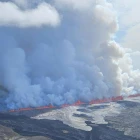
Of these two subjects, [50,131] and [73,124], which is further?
[73,124]

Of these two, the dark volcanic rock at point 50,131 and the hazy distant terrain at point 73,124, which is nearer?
the dark volcanic rock at point 50,131

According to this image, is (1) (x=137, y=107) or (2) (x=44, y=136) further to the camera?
(1) (x=137, y=107)

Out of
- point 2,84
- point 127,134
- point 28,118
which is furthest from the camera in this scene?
point 2,84

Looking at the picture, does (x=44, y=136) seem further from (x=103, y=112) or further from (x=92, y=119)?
(x=103, y=112)

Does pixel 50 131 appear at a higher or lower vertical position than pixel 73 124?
lower

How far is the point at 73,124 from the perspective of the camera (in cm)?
7150

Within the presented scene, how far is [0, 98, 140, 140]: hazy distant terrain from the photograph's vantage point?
6038 cm

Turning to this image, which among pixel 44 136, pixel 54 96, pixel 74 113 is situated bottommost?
pixel 44 136

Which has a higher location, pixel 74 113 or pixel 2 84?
pixel 2 84

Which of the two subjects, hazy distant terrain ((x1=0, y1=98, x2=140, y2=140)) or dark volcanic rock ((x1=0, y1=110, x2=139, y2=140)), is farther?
hazy distant terrain ((x1=0, y1=98, x2=140, y2=140))

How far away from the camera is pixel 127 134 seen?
6469 cm

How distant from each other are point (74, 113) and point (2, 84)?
33.9 m

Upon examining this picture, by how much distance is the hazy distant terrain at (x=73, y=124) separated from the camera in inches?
2377

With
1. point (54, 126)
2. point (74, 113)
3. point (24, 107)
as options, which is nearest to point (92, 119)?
point (74, 113)
